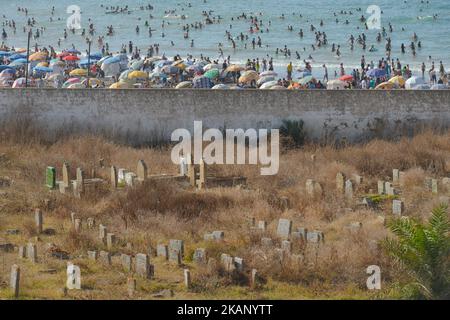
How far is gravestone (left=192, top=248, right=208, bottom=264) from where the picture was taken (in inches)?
740

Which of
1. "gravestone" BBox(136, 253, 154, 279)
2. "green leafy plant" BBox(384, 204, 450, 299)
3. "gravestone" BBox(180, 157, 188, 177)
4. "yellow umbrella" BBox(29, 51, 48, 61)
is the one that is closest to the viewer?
"green leafy plant" BBox(384, 204, 450, 299)

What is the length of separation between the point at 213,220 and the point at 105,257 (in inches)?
154

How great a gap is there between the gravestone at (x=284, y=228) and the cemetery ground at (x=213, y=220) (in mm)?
27

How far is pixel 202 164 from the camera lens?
26.2 meters

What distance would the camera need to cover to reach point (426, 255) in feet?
53.8

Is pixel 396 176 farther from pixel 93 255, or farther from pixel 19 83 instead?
pixel 19 83

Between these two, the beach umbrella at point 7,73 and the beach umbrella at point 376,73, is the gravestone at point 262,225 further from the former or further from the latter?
the beach umbrella at point 7,73

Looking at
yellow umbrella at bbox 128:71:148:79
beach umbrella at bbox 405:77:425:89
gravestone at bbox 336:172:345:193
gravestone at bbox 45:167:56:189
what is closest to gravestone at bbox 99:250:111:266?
gravestone at bbox 45:167:56:189

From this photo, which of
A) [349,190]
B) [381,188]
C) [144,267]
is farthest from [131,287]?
[381,188]

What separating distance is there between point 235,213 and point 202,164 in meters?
3.73

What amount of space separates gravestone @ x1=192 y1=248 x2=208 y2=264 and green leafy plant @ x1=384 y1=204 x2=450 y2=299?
3692mm

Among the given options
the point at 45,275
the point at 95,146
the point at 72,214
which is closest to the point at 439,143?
the point at 95,146
